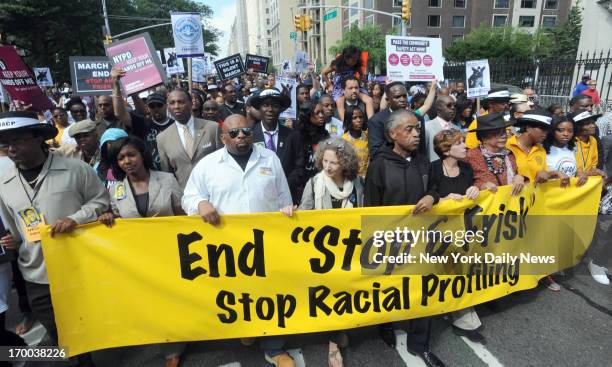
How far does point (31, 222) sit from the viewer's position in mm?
2609

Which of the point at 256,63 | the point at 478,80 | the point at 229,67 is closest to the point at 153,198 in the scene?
the point at 478,80

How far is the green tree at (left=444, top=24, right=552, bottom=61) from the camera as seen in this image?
3894 cm

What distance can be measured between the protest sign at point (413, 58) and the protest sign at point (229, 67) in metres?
5.05

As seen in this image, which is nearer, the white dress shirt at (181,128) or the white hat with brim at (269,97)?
the white dress shirt at (181,128)

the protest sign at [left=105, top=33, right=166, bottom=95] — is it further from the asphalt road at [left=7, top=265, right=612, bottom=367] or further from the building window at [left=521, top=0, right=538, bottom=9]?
the building window at [left=521, top=0, right=538, bottom=9]

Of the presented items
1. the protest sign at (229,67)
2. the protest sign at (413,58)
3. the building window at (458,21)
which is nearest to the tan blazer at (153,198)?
the protest sign at (413,58)

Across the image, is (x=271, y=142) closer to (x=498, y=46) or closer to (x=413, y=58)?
(x=413, y=58)

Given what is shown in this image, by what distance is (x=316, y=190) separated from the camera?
3.10 metres

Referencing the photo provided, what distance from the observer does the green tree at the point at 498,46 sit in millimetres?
38938

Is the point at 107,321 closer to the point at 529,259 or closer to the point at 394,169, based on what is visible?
the point at 394,169

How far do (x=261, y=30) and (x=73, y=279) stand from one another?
13892cm

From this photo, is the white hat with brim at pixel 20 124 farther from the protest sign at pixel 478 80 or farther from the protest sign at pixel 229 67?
the protest sign at pixel 229 67

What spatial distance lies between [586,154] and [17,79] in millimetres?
7319

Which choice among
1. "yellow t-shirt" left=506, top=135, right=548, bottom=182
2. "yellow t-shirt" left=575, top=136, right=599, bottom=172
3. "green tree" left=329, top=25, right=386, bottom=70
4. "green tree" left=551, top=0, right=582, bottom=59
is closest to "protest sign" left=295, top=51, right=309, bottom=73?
"yellow t-shirt" left=575, top=136, right=599, bottom=172
